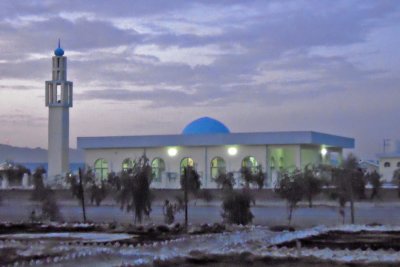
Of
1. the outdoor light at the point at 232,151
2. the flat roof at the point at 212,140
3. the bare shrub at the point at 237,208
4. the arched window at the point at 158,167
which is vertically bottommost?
the bare shrub at the point at 237,208

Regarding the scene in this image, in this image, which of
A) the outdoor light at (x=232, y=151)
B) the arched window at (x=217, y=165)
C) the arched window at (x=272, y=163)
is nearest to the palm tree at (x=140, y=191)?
the outdoor light at (x=232, y=151)

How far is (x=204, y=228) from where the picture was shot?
17531 mm

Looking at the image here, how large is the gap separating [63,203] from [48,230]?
17.8m

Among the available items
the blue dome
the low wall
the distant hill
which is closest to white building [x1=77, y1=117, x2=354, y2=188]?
the blue dome

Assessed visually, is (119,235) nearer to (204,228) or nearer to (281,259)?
(204,228)

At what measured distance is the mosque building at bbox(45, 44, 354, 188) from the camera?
143 feet

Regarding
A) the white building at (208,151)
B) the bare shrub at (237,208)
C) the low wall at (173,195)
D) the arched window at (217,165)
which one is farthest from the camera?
the arched window at (217,165)

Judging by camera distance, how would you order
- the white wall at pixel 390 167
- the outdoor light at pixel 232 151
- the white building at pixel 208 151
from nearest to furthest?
1. the white building at pixel 208 151
2. the outdoor light at pixel 232 151
3. the white wall at pixel 390 167

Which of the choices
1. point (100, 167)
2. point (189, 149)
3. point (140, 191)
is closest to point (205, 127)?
point (189, 149)

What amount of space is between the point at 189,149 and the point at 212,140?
1.97 meters

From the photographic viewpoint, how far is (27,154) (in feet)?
284

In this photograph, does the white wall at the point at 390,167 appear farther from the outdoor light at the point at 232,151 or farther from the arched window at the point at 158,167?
the arched window at the point at 158,167

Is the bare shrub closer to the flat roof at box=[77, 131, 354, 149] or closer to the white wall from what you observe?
the flat roof at box=[77, 131, 354, 149]

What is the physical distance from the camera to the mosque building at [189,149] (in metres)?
43.7
